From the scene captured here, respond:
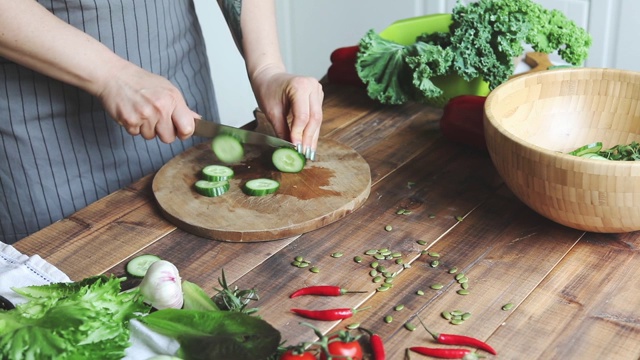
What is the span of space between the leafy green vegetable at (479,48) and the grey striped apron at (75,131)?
53cm

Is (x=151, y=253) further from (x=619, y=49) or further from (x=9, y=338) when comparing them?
(x=619, y=49)

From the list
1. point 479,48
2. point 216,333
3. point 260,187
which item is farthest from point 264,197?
point 479,48

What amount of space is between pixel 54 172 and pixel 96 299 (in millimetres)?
795

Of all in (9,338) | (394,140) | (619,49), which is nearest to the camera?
(9,338)

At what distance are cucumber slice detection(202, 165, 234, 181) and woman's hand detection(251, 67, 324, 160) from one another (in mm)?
152

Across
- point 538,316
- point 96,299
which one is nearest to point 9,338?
point 96,299

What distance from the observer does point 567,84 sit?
153cm

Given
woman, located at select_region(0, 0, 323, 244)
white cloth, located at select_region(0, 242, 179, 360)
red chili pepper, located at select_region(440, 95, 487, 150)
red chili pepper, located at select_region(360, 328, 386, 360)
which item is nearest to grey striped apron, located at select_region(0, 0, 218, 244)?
woman, located at select_region(0, 0, 323, 244)

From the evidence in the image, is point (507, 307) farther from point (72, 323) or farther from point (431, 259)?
point (72, 323)

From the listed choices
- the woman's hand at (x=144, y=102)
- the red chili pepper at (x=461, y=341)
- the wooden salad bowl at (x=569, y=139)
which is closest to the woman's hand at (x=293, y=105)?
the woman's hand at (x=144, y=102)

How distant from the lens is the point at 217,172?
61.2 inches

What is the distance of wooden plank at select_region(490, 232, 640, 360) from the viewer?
3.57ft

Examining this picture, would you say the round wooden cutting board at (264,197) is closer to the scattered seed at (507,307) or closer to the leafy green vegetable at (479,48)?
the leafy green vegetable at (479,48)

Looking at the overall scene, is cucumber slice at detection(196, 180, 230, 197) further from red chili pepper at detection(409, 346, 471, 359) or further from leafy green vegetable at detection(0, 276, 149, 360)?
red chili pepper at detection(409, 346, 471, 359)
